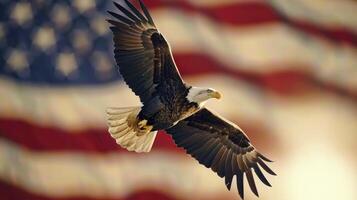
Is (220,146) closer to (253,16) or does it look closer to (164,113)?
(164,113)

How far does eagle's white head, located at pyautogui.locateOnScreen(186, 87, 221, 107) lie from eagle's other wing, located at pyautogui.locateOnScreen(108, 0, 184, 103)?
2.8 inches

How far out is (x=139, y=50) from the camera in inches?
111

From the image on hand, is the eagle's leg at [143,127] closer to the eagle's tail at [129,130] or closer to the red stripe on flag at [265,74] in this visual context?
the eagle's tail at [129,130]

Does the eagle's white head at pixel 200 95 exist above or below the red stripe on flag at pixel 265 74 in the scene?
below

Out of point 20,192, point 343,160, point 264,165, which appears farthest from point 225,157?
point 20,192

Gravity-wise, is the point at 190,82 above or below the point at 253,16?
below

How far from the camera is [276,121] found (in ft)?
9.80

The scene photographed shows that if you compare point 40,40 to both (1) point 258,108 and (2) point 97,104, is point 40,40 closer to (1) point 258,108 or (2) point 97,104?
(2) point 97,104

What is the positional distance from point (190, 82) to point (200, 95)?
170 mm

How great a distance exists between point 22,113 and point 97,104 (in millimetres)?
215

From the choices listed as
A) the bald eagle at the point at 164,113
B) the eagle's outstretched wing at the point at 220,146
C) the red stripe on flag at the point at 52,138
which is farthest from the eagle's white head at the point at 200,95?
the red stripe on flag at the point at 52,138

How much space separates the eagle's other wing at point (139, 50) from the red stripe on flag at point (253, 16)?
0.21 m

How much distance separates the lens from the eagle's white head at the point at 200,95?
9.15 ft

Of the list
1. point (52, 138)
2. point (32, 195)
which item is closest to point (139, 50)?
point (52, 138)
